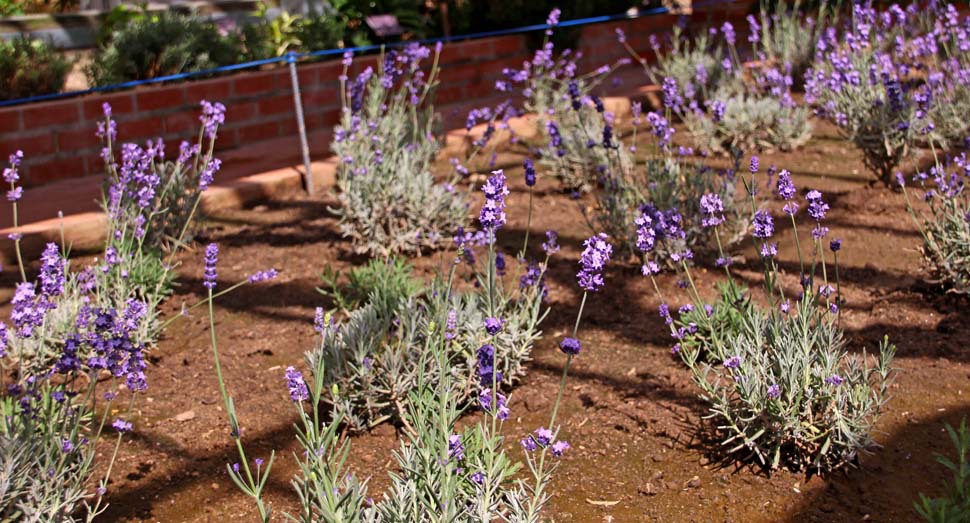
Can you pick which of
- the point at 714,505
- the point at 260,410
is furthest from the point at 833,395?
the point at 260,410

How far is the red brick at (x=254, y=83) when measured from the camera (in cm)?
680

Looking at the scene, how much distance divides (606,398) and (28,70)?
4570 mm

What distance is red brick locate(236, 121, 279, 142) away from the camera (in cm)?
691

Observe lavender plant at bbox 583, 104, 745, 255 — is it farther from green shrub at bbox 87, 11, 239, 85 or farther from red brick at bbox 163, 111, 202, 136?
green shrub at bbox 87, 11, 239, 85

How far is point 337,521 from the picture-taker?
226 centimetres

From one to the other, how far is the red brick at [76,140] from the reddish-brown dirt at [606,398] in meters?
1.27

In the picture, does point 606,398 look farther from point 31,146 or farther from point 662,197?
point 31,146

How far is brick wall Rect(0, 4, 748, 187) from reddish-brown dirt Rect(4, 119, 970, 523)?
128 centimetres

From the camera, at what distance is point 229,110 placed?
6773 millimetres

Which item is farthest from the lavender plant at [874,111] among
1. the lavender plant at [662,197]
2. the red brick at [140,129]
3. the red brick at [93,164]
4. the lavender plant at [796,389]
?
the red brick at [93,164]

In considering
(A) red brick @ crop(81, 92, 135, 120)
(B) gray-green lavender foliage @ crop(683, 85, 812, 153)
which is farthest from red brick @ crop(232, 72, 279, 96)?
(B) gray-green lavender foliage @ crop(683, 85, 812, 153)

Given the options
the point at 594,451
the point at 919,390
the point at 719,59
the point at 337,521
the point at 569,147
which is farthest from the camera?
the point at 719,59

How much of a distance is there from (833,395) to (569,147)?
3.15m

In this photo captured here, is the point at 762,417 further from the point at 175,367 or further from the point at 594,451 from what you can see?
the point at 175,367
